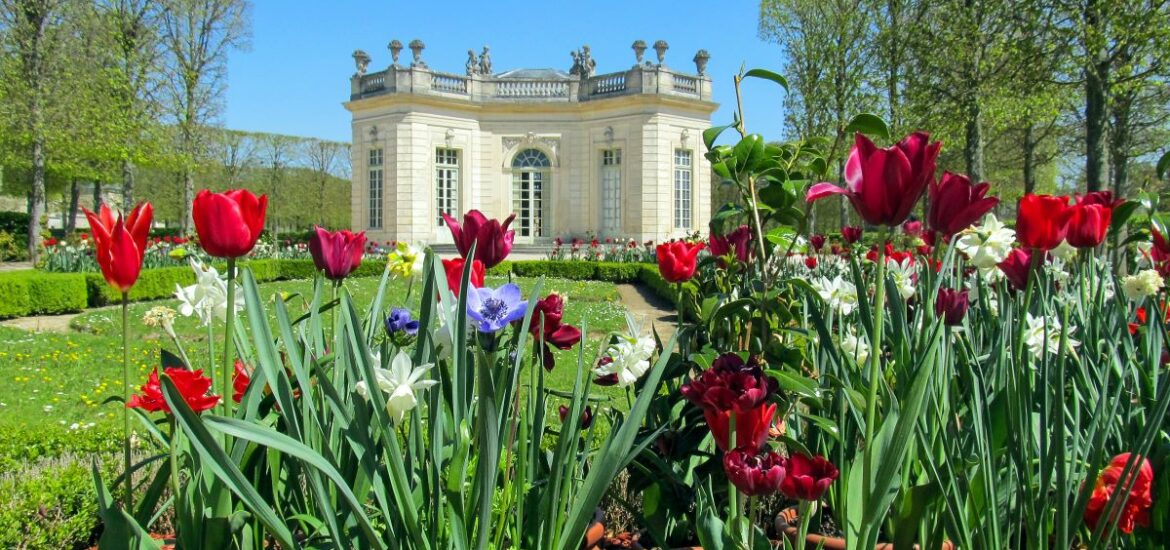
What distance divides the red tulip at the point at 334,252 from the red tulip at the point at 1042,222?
1.41 m

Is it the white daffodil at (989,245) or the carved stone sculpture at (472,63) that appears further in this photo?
the carved stone sculpture at (472,63)

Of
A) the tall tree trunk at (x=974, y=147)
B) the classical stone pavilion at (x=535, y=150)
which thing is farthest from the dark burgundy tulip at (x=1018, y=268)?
the classical stone pavilion at (x=535, y=150)

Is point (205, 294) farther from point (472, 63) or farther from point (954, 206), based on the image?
point (472, 63)

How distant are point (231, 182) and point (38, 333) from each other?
28906 millimetres

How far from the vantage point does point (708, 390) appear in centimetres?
132

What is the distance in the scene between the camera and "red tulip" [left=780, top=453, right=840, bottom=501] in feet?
4.08

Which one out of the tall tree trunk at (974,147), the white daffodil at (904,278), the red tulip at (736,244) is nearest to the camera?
the red tulip at (736,244)

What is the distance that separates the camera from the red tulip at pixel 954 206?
1406mm

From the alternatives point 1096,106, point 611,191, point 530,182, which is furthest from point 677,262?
point 530,182

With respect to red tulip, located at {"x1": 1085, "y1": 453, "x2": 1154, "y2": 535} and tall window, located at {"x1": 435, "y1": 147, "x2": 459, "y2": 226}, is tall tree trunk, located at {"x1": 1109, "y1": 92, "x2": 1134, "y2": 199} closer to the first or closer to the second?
red tulip, located at {"x1": 1085, "y1": 453, "x2": 1154, "y2": 535}

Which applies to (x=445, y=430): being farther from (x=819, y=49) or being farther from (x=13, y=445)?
(x=819, y=49)

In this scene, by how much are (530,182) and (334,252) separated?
22.6 metres

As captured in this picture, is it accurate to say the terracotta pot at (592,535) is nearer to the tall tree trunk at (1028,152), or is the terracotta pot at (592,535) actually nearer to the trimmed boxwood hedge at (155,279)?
the trimmed boxwood hedge at (155,279)

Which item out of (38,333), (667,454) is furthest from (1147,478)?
(38,333)
